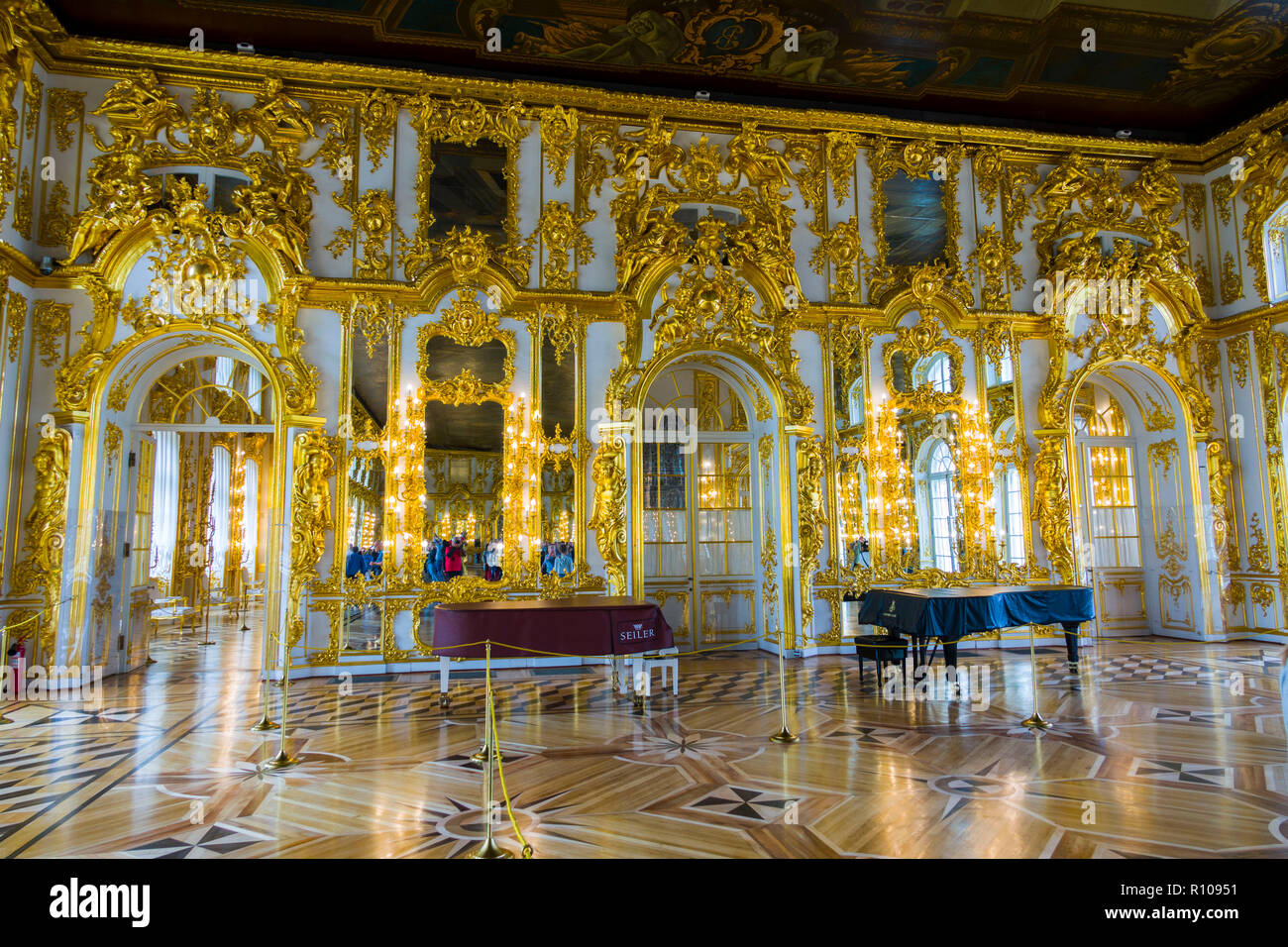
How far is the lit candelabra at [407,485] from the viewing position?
9.70 metres

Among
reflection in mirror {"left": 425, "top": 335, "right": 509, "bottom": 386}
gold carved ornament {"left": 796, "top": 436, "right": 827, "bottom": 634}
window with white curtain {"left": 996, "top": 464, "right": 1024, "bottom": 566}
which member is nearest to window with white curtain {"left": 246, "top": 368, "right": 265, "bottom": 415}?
reflection in mirror {"left": 425, "top": 335, "right": 509, "bottom": 386}

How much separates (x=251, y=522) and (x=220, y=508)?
1218 mm

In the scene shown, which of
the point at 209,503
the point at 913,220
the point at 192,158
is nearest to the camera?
the point at 192,158

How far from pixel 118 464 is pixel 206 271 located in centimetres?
269

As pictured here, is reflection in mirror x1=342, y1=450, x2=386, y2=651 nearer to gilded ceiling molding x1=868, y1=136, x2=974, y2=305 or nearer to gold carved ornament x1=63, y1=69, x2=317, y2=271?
gold carved ornament x1=63, y1=69, x2=317, y2=271

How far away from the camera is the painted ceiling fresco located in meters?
9.53

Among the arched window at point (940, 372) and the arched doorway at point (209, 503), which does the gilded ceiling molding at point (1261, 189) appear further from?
the arched doorway at point (209, 503)

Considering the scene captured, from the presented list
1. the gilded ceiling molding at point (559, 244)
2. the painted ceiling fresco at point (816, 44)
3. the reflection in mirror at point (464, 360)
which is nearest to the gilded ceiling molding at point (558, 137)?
the gilded ceiling molding at point (559, 244)

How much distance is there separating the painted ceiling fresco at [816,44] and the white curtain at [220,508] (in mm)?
11424

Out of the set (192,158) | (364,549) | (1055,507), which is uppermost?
(192,158)

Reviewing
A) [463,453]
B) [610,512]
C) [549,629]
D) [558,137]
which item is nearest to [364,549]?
[463,453]

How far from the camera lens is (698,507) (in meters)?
11.3

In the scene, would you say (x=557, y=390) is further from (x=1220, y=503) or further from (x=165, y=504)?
(x=165, y=504)

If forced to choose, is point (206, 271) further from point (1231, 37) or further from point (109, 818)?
point (1231, 37)
